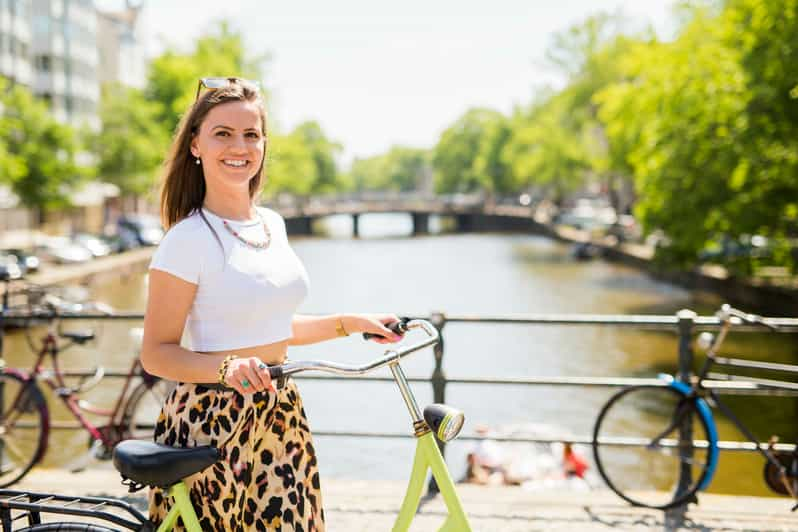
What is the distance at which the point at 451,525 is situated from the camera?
2354mm

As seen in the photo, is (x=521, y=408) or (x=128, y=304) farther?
(x=128, y=304)

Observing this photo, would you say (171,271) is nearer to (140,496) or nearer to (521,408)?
(140,496)

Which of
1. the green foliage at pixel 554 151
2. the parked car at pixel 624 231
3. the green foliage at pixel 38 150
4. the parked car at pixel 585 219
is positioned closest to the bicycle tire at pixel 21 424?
the green foliage at pixel 38 150

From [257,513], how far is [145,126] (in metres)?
44.3

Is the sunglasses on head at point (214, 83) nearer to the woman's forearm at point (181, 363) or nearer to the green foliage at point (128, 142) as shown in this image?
the woman's forearm at point (181, 363)

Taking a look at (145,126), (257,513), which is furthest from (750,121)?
(145,126)

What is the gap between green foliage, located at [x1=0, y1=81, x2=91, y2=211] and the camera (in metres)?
34.7

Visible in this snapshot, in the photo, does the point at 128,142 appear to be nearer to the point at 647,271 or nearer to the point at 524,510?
the point at 647,271

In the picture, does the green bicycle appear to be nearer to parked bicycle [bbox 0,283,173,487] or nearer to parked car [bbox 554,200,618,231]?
parked bicycle [bbox 0,283,173,487]

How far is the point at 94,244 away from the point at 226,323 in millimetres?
Result: 38095

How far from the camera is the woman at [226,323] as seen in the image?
2352mm

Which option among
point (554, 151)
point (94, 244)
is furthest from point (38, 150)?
point (554, 151)

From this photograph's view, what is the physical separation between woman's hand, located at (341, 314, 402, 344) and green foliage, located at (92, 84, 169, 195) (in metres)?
42.5

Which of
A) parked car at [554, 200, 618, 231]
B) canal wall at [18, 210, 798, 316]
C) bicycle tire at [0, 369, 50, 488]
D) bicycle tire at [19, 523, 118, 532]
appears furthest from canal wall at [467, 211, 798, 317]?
bicycle tire at [19, 523, 118, 532]
